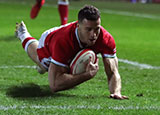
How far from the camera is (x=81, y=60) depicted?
4.30 metres

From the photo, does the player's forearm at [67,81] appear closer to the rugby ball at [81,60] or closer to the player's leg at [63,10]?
the rugby ball at [81,60]

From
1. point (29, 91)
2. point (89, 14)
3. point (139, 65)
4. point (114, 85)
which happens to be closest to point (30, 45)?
point (29, 91)

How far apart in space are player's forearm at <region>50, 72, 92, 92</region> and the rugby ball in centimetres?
6

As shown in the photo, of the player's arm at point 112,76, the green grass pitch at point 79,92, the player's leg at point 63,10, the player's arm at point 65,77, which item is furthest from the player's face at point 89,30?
the player's leg at point 63,10

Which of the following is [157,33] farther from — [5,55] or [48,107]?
[48,107]

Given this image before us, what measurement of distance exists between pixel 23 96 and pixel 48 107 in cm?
57

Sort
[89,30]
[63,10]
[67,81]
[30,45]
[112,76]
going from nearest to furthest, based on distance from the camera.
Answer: [89,30] → [67,81] → [112,76] → [30,45] → [63,10]

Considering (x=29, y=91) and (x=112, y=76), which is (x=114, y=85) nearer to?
(x=112, y=76)

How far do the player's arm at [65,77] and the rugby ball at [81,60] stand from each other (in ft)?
0.15

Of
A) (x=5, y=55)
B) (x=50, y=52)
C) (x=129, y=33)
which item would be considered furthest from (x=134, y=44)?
(x=50, y=52)

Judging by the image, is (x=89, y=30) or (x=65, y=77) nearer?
(x=89, y=30)

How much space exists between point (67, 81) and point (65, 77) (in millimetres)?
54

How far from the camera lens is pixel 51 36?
16.0 ft

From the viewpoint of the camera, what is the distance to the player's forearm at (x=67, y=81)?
430 centimetres
